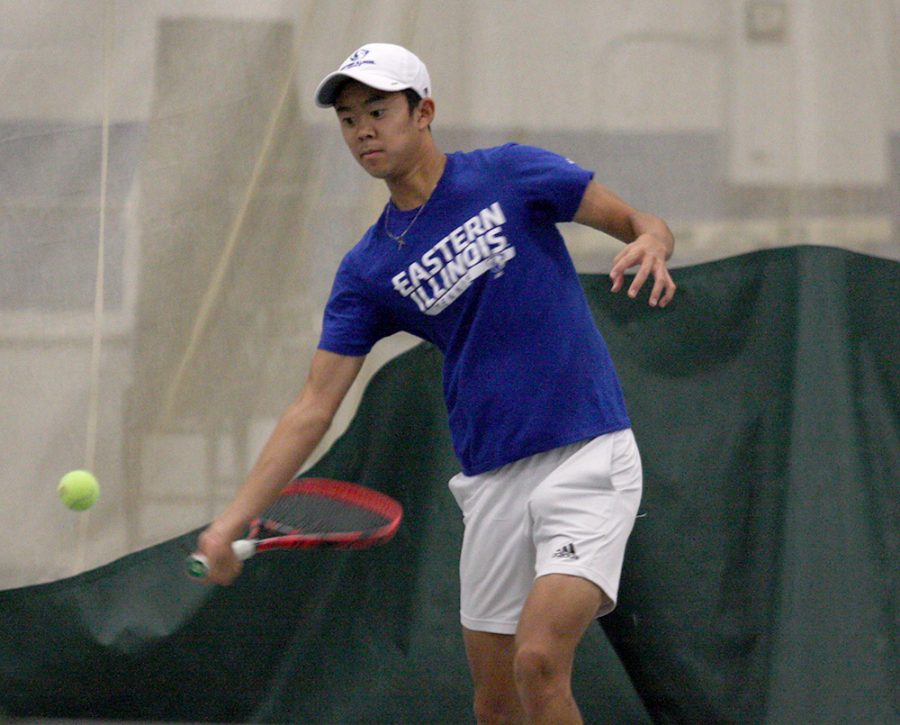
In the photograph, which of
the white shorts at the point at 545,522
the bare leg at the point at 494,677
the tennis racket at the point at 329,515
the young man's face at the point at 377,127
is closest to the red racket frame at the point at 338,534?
the tennis racket at the point at 329,515

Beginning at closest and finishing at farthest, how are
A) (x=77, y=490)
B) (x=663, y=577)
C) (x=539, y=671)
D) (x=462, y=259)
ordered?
(x=539, y=671) < (x=462, y=259) < (x=77, y=490) < (x=663, y=577)

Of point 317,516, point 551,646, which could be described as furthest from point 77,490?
point 551,646

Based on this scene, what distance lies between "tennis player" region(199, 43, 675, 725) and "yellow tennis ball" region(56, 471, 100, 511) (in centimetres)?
67

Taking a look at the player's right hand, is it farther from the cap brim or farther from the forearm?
the cap brim

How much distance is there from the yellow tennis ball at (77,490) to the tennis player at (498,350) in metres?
0.67

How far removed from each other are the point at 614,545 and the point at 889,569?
132 cm

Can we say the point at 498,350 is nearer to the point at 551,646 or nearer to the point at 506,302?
the point at 506,302

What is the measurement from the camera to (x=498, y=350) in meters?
2.79

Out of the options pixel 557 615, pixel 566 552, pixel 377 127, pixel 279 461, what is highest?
pixel 377 127

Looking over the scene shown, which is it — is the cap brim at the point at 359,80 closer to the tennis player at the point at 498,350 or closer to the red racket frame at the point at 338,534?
the tennis player at the point at 498,350

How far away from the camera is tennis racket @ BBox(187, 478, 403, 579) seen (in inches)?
111

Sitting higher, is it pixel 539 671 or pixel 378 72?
pixel 378 72

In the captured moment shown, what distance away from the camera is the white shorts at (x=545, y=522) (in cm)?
265

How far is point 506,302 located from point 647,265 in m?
0.35
